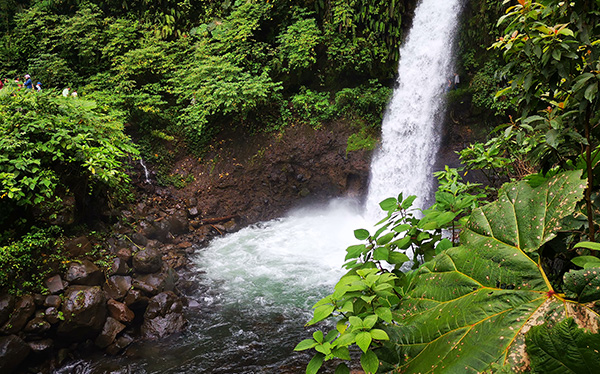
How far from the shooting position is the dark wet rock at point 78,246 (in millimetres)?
5379

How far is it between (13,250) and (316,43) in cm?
803

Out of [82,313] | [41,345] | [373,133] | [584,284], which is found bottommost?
[41,345]

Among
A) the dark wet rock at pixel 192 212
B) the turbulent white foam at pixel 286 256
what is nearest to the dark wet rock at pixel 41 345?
the turbulent white foam at pixel 286 256

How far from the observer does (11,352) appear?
165 inches

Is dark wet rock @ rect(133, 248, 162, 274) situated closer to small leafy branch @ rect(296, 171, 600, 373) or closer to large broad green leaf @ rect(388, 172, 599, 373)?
small leafy branch @ rect(296, 171, 600, 373)

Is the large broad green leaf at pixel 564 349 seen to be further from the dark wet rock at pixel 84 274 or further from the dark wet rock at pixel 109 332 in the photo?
the dark wet rock at pixel 84 274

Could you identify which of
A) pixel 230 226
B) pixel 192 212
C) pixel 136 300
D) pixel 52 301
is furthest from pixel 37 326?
pixel 230 226

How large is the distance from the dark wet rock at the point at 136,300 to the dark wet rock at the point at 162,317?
0.33 ft

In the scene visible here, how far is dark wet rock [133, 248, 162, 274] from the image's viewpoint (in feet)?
19.3

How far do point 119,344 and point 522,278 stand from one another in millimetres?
5453

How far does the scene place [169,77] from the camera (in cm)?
1024

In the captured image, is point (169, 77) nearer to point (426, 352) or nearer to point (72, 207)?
point (72, 207)

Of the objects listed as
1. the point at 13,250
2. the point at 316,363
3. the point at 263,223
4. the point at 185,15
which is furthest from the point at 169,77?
the point at 316,363

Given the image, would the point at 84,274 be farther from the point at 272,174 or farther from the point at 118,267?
the point at 272,174
